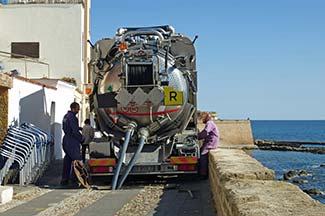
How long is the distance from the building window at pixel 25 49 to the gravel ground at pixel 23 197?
50.2ft

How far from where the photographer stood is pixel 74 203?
413 inches

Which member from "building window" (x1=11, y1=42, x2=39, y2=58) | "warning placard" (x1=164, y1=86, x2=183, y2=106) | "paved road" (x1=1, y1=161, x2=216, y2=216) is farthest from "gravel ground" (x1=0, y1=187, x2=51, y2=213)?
"building window" (x1=11, y1=42, x2=39, y2=58)

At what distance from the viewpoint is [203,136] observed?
45.5 feet

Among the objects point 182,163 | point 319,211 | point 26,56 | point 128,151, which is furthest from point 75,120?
point 26,56

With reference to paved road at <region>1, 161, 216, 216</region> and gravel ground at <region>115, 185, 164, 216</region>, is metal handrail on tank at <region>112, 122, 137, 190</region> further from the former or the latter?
gravel ground at <region>115, 185, 164, 216</region>

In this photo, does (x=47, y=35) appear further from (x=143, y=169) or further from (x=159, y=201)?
(x=159, y=201)

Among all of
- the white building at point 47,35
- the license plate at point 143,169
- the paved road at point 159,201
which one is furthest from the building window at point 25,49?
the license plate at point 143,169

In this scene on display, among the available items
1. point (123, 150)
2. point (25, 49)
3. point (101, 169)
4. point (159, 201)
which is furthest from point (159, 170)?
point (25, 49)

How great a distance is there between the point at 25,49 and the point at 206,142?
1553cm

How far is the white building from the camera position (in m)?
26.9

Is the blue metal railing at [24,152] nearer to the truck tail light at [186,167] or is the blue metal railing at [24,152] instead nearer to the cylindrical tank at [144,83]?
the cylindrical tank at [144,83]

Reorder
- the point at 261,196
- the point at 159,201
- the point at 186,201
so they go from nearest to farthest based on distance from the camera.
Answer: the point at 261,196 → the point at 186,201 → the point at 159,201

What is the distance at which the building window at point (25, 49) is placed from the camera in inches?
1057

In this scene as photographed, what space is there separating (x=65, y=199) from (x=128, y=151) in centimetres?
254
